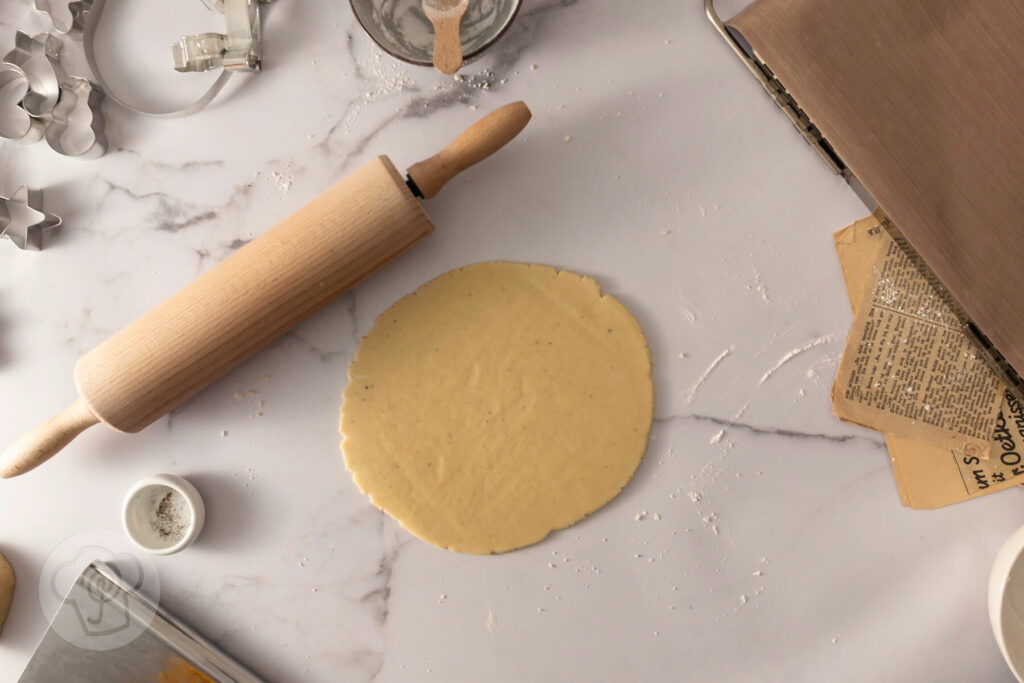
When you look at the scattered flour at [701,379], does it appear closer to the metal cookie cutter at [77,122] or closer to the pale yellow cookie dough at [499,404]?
the pale yellow cookie dough at [499,404]

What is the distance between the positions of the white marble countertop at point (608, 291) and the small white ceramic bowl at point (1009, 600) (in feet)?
0.10

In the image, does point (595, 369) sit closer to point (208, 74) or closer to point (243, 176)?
point (243, 176)

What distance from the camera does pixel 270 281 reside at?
0.74 meters

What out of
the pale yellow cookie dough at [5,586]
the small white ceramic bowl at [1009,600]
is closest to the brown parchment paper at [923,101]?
the small white ceramic bowl at [1009,600]

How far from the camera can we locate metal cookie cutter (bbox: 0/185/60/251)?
2.71 feet

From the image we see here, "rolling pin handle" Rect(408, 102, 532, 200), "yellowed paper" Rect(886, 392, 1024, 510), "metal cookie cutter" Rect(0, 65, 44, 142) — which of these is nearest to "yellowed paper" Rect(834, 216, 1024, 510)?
"yellowed paper" Rect(886, 392, 1024, 510)

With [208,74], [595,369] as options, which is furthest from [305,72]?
[595,369]

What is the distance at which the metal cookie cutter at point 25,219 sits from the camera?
2.71ft

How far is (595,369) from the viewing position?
0.82 m

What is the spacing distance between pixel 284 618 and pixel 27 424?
1.34 feet

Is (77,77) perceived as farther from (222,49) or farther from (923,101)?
(923,101)

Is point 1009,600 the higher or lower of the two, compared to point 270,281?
lower

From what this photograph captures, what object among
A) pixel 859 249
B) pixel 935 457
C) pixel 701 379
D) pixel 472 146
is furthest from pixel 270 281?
pixel 935 457

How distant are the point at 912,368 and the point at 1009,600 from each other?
0.30 meters
